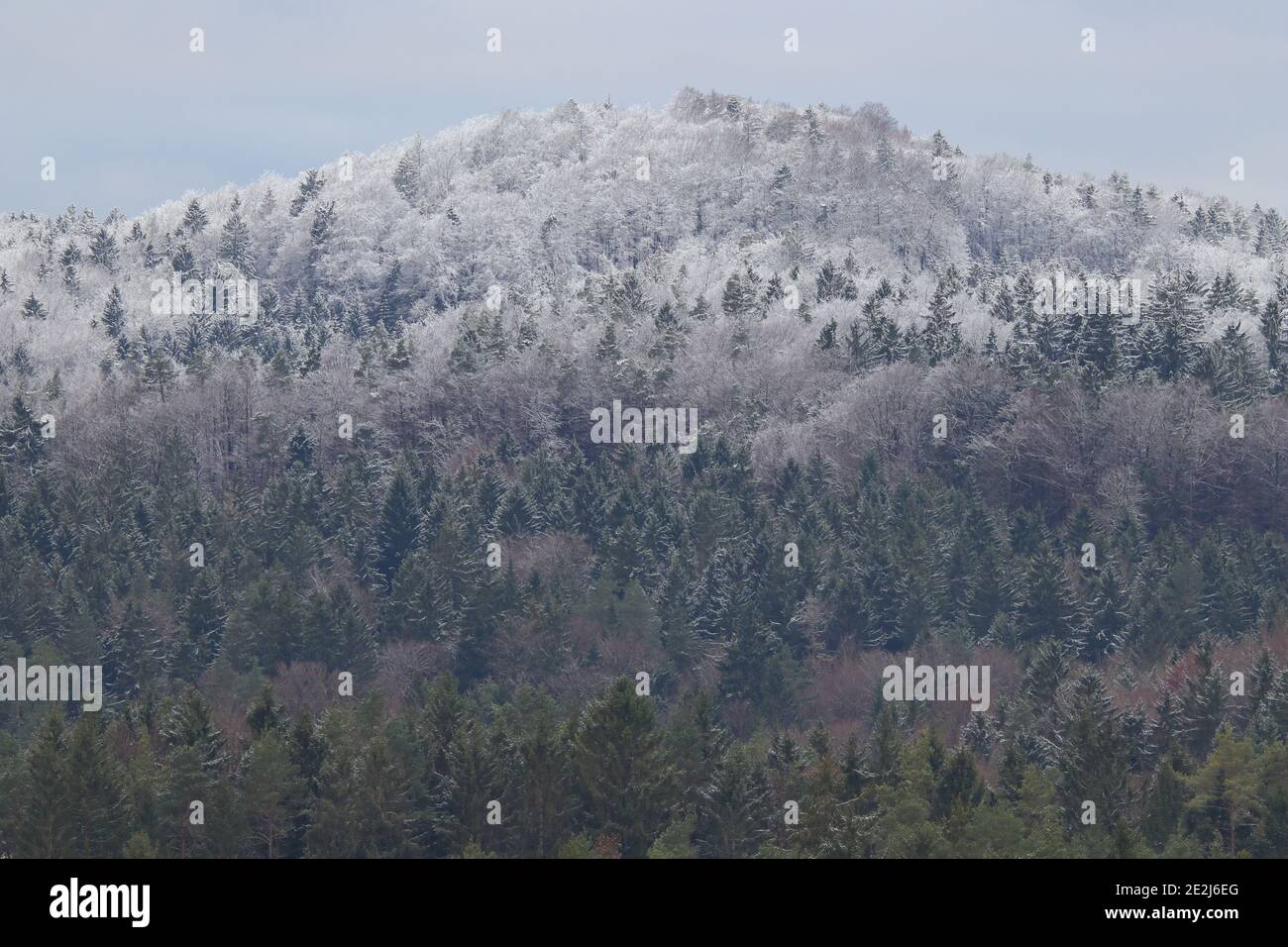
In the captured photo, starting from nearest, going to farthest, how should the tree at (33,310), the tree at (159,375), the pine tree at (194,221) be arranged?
the tree at (159,375) → the tree at (33,310) → the pine tree at (194,221)

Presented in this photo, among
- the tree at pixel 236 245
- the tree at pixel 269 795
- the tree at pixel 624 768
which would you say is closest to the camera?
the tree at pixel 269 795

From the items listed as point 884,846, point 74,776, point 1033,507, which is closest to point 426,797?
point 74,776

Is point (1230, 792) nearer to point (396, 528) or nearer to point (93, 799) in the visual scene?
point (93, 799)

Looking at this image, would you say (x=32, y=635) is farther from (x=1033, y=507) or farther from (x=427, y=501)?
(x=1033, y=507)

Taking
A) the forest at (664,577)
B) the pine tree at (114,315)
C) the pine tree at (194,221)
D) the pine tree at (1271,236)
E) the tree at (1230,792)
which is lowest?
the tree at (1230,792)

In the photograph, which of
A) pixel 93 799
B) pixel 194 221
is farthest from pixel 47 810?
pixel 194 221

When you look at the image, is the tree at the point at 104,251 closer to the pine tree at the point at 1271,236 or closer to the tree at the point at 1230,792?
Answer: the pine tree at the point at 1271,236

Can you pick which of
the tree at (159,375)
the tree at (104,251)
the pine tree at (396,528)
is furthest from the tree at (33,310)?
the pine tree at (396,528)

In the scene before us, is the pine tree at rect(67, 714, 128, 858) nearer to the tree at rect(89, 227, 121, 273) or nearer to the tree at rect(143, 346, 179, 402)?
the tree at rect(143, 346, 179, 402)
